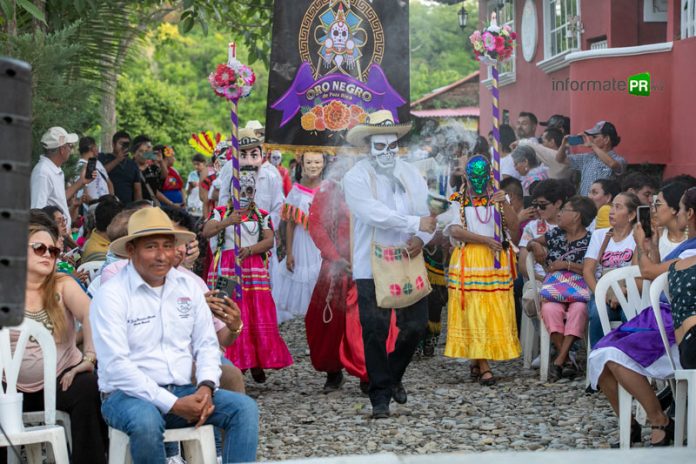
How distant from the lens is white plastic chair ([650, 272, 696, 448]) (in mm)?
5457

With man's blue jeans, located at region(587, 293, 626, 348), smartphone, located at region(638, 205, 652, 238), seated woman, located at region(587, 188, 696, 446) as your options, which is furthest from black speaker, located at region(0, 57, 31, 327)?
man's blue jeans, located at region(587, 293, 626, 348)

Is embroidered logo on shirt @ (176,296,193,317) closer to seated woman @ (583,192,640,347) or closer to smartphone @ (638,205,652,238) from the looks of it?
smartphone @ (638,205,652,238)

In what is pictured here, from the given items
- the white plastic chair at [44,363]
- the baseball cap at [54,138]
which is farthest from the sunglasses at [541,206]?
the white plastic chair at [44,363]

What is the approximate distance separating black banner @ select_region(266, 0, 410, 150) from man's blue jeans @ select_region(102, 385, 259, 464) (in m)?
3.46

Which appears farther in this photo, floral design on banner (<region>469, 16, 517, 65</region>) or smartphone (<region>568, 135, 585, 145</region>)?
smartphone (<region>568, 135, 585, 145</region>)

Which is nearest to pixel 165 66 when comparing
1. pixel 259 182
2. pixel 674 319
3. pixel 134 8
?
pixel 134 8


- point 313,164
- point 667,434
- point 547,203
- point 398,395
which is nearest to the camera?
point 667,434

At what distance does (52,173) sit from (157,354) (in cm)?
521

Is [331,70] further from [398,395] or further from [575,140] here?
[575,140]

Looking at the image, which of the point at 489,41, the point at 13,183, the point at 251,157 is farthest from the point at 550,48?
the point at 13,183

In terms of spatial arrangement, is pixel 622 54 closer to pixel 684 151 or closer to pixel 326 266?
pixel 684 151

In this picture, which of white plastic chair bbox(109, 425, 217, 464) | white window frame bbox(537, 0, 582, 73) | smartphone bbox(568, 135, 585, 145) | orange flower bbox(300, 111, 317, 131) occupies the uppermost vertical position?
white window frame bbox(537, 0, 582, 73)

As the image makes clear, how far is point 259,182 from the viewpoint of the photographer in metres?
9.60

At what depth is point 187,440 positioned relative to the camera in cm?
501
